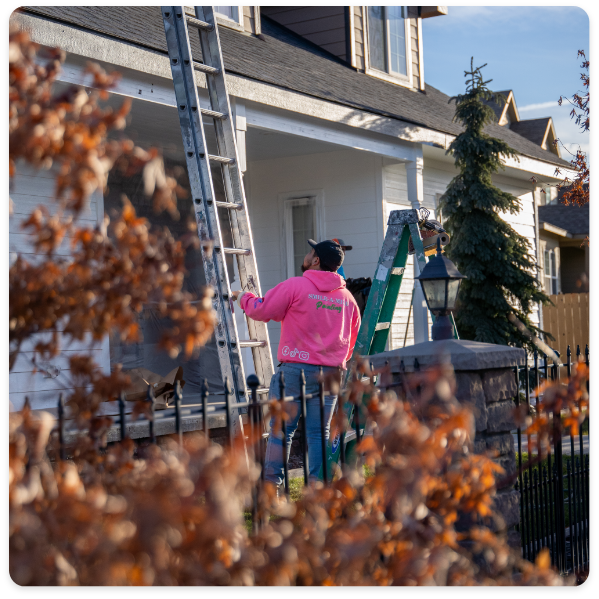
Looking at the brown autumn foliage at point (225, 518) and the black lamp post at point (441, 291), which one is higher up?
the black lamp post at point (441, 291)

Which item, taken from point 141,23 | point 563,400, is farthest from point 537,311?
point 563,400

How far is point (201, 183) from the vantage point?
18.3 ft

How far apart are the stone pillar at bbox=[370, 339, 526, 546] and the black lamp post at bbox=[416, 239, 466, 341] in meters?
0.29

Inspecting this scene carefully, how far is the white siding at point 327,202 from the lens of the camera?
10766 mm

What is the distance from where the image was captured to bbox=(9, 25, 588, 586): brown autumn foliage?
6.00ft

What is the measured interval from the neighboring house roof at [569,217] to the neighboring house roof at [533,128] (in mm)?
2660

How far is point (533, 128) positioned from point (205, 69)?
24544 millimetres

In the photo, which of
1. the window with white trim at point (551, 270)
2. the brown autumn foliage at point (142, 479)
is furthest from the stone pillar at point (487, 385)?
the window with white trim at point (551, 270)

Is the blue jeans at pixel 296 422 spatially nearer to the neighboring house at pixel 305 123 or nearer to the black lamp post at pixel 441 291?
the black lamp post at pixel 441 291

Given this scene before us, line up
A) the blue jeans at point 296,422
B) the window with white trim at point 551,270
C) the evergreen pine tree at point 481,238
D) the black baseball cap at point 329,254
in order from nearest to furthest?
the blue jeans at point 296,422, the black baseball cap at point 329,254, the evergreen pine tree at point 481,238, the window with white trim at point 551,270

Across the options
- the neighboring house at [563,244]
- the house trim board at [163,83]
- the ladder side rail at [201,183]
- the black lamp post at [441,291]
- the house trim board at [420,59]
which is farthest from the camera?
the neighboring house at [563,244]

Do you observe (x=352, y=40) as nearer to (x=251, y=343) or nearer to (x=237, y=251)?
(x=237, y=251)

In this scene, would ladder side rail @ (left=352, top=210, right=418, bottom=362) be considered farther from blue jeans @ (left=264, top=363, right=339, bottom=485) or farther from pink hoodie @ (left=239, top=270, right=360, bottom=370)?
blue jeans @ (left=264, top=363, right=339, bottom=485)

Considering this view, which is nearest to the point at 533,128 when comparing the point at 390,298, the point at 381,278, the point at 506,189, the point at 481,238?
the point at 506,189
